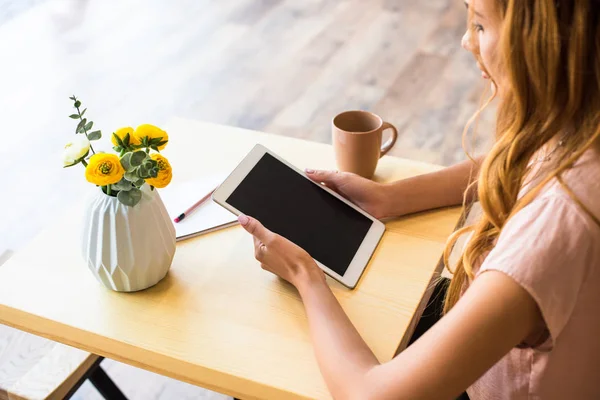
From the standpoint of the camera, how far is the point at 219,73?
294cm

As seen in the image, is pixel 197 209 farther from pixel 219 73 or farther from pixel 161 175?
pixel 219 73

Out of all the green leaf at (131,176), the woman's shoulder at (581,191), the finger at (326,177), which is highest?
the green leaf at (131,176)

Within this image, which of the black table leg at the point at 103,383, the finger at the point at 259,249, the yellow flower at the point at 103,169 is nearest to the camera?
the yellow flower at the point at 103,169

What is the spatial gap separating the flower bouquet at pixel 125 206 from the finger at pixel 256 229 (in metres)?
0.11

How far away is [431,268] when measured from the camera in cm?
101

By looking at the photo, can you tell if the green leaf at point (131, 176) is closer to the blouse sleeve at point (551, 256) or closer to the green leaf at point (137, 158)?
the green leaf at point (137, 158)

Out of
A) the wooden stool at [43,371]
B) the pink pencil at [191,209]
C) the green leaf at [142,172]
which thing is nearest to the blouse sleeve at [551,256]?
the green leaf at [142,172]

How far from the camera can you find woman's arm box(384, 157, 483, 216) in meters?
1.12

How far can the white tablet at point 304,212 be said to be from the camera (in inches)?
39.4

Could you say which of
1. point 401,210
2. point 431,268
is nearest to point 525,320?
point 431,268

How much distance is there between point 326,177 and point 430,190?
0.17 m

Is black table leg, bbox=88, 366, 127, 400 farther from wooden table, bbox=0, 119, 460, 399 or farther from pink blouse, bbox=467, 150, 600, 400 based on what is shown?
pink blouse, bbox=467, 150, 600, 400

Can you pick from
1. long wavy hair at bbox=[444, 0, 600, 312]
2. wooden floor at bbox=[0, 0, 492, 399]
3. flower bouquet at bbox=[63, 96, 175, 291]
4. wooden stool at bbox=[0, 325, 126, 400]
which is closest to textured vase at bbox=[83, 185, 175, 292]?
flower bouquet at bbox=[63, 96, 175, 291]

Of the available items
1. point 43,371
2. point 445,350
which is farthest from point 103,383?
point 445,350
